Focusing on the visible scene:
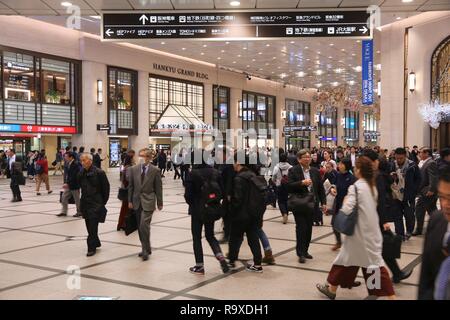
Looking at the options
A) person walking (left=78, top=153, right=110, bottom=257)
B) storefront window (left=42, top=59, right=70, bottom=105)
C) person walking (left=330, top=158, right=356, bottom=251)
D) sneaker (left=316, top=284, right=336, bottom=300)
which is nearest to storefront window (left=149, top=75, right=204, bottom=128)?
storefront window (left=42, top=59, right=70, bottom=105)

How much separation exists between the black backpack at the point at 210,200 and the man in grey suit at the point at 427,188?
13.7 ft

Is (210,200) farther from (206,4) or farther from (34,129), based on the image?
(34,129)

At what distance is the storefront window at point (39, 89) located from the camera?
2489cm

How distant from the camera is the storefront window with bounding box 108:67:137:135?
99.8ft

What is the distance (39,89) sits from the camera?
26719 millimetres

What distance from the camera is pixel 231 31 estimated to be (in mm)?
10625

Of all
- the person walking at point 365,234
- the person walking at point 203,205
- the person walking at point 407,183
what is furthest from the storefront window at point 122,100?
the person walking at point 365,234

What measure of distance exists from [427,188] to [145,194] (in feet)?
16.2

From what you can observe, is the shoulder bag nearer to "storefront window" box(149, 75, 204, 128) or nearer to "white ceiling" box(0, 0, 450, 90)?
"white ceiling" box(0, 0, 450, 90)

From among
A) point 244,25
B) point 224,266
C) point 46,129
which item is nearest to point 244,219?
point 224,266

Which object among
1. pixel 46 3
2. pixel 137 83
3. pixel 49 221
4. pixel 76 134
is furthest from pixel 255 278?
pixel 137 83

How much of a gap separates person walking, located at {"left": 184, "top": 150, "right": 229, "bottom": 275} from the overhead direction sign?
17.5 feet
